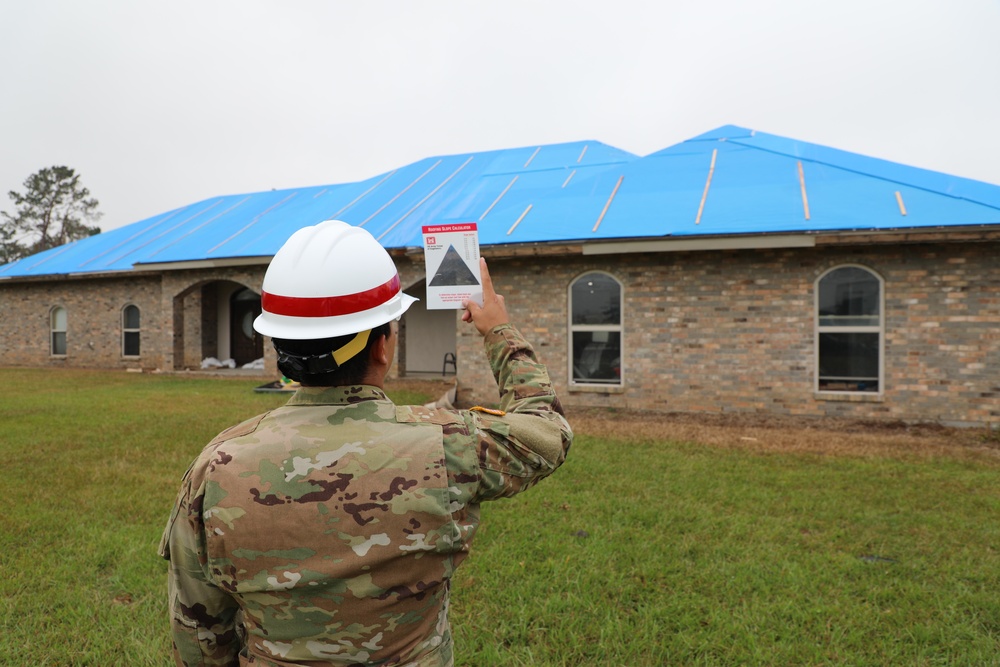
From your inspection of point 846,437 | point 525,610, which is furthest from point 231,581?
point 846,437

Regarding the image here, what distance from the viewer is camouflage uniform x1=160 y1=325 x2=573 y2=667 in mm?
1178

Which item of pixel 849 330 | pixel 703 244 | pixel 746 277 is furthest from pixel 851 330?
pixel 703 244

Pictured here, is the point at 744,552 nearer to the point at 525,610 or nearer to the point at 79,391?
the point at 525,610

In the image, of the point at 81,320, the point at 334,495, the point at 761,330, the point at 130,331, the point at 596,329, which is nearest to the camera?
the point at 334,495

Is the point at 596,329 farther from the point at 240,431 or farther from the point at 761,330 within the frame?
the point at 240,431

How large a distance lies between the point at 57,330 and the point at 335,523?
2188 cm

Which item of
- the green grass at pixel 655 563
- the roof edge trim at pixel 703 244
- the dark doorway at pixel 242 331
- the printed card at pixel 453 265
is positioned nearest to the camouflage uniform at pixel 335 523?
the printed card at pixel 453 265

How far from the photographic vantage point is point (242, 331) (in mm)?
18766

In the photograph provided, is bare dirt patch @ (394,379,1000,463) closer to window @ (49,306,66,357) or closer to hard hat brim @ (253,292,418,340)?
hard hat brim @ (253,292,418,340)

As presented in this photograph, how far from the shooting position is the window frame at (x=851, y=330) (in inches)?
346

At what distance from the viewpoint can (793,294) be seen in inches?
360

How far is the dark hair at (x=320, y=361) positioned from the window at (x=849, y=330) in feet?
30.7

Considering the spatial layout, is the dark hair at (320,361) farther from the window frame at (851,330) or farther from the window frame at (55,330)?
the window frame at (55,330)

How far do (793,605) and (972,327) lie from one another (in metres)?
7.34
